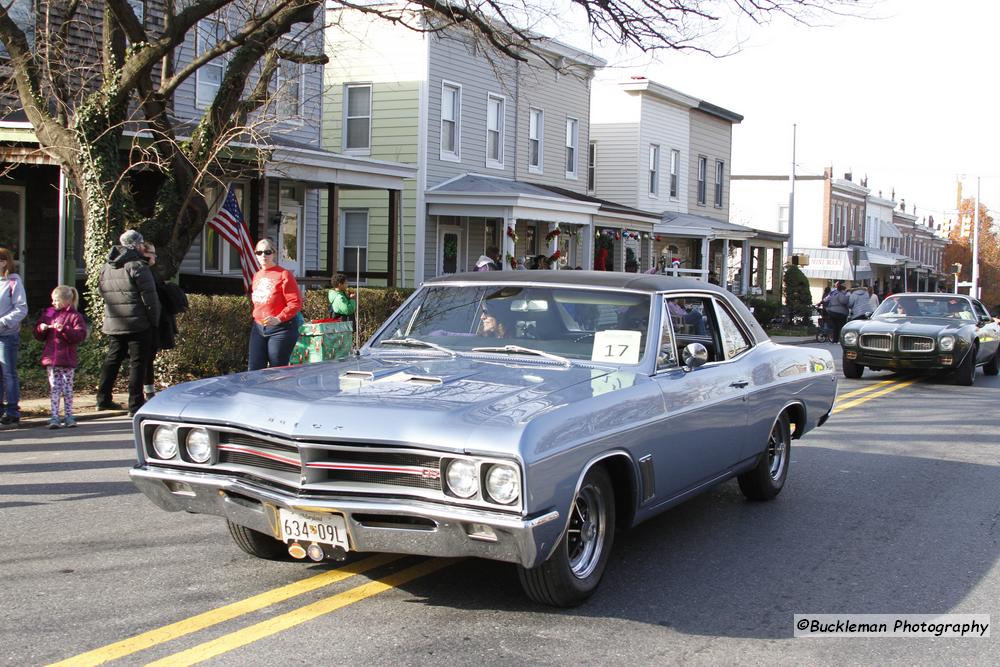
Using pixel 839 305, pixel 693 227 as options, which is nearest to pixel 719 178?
pixel 693 227

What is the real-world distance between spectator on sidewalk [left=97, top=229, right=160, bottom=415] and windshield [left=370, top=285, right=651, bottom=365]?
528 cm

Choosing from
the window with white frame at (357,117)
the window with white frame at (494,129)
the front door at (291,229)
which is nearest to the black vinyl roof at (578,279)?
the front door at (291,229)


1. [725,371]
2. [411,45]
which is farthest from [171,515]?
[411,45]

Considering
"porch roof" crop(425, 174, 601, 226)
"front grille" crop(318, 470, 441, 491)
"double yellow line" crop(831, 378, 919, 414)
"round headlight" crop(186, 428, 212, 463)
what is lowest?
"double yellow line" crop(831, 378, 919, 414)

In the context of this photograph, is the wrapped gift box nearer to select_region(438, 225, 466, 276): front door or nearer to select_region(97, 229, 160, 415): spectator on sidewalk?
select_region(97, 229, 160, 415): spectator on sidewalk

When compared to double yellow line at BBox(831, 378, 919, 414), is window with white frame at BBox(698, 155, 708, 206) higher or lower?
higher

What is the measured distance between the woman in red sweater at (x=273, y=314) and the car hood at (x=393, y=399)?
483 cm

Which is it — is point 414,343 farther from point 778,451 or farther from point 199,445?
point 778,451

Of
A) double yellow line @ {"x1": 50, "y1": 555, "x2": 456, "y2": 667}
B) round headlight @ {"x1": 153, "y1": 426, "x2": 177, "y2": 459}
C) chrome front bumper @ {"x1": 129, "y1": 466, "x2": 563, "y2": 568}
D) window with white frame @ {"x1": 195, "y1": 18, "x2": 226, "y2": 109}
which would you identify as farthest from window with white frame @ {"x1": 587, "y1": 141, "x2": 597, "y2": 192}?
chrome front bumper @ {"x1": 129, "y1": 466, "x2": 563, "y2": 568}

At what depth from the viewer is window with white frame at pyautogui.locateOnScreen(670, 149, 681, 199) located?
39312 millimetres

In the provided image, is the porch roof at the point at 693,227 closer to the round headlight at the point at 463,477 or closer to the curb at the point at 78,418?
the curb at the point at 78,418

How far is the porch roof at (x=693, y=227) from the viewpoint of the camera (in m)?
37.2

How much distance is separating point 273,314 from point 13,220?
9.90 m

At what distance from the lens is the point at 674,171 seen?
130ft
